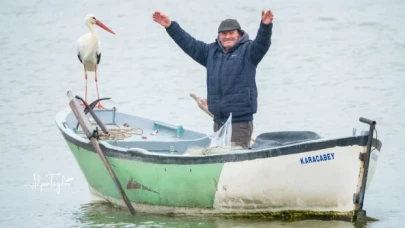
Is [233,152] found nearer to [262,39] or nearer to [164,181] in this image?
[164,181]

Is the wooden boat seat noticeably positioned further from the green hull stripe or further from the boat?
the green hull stripe

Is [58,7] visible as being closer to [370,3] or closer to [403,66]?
[370,3]

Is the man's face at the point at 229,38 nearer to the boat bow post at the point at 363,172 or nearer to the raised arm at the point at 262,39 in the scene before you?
the raised arm at the point at 262,39

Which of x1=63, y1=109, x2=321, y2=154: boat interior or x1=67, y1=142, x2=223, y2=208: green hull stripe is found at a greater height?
x1=63, y1=109, x2=321, y2=154: boat interior

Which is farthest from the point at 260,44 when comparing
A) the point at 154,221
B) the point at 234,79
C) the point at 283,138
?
the point at 154,221

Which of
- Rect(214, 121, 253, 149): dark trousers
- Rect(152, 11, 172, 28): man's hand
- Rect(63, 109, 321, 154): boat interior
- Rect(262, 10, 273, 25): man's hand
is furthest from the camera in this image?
Rect(152, 11, 172, 28): man's hand

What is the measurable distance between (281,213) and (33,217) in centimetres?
297

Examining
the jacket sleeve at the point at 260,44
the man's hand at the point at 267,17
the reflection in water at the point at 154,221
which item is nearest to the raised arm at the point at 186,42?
the jacket sleeve at the point at 260,44

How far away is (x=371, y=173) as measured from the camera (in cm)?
1112

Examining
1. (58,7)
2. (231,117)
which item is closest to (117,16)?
(58,7)

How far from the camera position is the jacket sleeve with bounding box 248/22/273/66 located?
451 inches

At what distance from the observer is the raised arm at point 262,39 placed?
37.1ft

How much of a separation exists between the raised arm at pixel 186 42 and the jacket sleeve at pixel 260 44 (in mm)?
741
